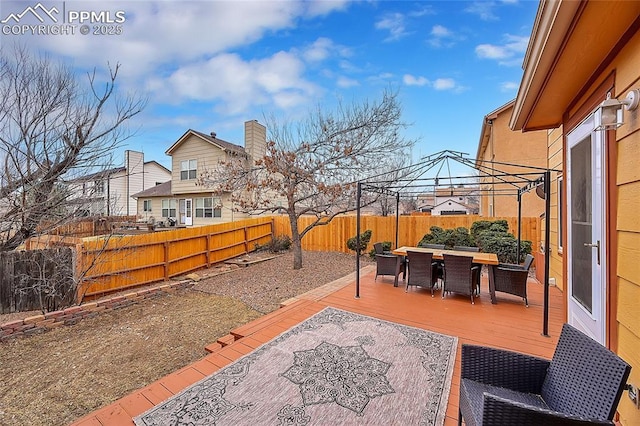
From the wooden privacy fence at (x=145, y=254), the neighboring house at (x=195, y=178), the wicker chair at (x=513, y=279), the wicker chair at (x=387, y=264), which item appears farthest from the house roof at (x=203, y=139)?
the wicker chair at (x=513, y=279)

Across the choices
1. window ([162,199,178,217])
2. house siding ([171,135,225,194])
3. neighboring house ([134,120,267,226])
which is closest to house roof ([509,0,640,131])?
neighboring house ([134,120,267,226])

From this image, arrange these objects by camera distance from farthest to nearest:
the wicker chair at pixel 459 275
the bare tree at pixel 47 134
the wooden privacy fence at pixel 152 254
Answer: the wooden privacy fence at pixel 152 254, the wicker chair at pixel 459 275, the bare tree at pixel 47 134

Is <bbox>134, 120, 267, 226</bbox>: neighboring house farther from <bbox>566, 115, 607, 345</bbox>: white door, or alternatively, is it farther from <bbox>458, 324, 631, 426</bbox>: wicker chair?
<bbox>458, 324, 631, 426</bbox>: wicker chair

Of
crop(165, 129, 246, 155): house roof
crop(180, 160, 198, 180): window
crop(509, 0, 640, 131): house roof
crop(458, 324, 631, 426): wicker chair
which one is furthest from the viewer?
crop(180, 160, 198, 180): window

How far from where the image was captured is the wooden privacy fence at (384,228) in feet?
31.9

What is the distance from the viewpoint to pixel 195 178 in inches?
611

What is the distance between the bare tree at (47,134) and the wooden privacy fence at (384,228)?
320 inches

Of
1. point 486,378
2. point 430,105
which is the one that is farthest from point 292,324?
point 430,105

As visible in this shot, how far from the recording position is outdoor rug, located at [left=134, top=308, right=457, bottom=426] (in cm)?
222

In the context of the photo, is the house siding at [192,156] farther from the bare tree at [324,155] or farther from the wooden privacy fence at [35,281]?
the wooden privacy fence at [35,281]

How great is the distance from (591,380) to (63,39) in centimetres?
750

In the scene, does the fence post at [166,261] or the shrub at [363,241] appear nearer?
the fence post at [166,261]

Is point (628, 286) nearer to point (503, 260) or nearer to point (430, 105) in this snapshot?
point (503, 260)

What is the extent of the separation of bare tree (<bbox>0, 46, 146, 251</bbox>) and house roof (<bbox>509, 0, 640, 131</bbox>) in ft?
18.5
